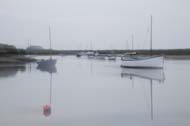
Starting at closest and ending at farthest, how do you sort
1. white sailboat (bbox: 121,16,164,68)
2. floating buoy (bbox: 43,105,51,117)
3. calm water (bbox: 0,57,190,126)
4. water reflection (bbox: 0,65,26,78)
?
calm water (bbox: 0,57,190,126), floating buoy (bbox: 43,105,51,117), water reflection (bbox: 0,65,26,78), white sailboat (bbox: 121,16,164,68)

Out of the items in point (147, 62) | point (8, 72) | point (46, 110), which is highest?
point (147, 62)

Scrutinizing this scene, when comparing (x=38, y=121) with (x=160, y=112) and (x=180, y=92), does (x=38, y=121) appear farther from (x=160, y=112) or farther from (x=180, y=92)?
(x=180, y=92)

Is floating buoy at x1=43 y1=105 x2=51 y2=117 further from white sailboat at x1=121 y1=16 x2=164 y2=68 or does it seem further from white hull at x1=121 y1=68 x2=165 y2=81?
white sailboat at x1=121 y1=16 x2=164 y2=68

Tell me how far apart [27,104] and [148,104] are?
145 inches

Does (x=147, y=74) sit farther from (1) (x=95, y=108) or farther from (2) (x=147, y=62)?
(1) (x=95, y=108)

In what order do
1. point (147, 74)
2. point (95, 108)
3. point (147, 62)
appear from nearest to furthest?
point (95, 108) → point (147, 74) → point (147, 62)

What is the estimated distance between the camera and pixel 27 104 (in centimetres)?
1220

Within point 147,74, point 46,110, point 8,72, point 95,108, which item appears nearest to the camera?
point 46,110

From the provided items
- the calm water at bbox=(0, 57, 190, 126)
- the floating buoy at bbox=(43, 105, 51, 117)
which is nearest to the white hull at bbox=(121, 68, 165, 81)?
the calm water at bbox=(0, 57, 190, 126)

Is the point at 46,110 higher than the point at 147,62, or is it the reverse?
the point at 147,62

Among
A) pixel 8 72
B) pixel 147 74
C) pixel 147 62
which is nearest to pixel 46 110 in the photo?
pixel 147 74

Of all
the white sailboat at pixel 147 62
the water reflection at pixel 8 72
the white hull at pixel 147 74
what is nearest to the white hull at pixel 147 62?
the white sailboat at pixel 147 62

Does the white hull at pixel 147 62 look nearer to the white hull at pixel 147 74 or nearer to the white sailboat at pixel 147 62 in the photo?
the white sailboat at pixel 147 62

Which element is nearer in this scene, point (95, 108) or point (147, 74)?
point (95, 108)
